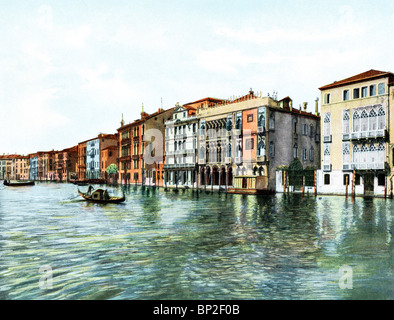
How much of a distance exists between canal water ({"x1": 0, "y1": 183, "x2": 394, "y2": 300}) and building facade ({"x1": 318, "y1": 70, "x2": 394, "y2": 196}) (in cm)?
2249

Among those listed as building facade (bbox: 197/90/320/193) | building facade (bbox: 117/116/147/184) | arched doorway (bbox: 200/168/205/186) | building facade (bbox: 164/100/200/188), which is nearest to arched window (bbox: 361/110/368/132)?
building facade (bbox: 197/90/320/193)

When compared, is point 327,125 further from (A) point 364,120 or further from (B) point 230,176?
(B) point 230,176

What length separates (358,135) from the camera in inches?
1544

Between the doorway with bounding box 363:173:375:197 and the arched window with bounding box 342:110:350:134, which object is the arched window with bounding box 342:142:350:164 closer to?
the arched window with bounding box 342:110:350:134

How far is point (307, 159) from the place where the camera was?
5084cm

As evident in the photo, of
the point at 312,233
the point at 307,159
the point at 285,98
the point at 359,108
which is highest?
the point at 285,98

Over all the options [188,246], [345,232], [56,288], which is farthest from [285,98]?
[56,288]

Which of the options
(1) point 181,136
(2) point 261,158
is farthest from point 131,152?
(2) point 261,158

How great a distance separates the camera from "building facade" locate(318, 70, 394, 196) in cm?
3703

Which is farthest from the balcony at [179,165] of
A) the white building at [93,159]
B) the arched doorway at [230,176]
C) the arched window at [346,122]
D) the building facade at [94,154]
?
the white building at [93,159]

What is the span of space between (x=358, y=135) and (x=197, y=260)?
111 ft

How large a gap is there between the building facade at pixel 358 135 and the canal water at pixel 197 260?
2249cm
